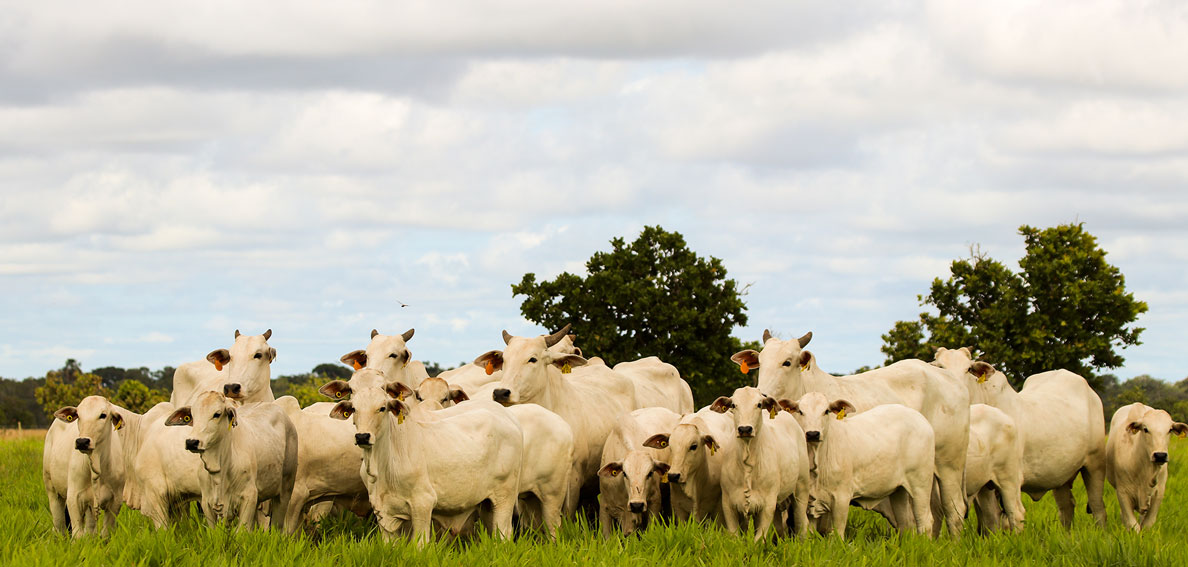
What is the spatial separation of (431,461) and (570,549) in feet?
5.88

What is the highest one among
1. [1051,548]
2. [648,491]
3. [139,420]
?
[139,420]

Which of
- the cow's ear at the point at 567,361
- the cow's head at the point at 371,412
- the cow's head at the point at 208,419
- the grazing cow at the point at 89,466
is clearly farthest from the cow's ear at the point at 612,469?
the grazing cow at the point at 89,466

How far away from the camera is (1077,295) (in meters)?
41.8

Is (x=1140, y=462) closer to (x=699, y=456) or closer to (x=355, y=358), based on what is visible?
(x=699, y=456)

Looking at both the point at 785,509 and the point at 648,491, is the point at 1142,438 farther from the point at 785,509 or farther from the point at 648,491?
the point at 648,491

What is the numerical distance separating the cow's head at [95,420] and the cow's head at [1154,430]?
14325mm

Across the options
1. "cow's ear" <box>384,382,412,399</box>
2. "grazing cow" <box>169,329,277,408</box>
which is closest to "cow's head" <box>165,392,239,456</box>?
"grazing cow" <box>169,329,277,408</box>

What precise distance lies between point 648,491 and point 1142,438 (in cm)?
853

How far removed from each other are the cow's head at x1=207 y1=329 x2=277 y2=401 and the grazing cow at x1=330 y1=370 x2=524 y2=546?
246cm

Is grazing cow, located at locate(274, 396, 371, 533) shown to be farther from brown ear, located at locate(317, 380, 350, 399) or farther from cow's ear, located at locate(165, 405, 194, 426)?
cow's ear, located at locate(165, 405, 194, 426)

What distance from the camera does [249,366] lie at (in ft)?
49.4

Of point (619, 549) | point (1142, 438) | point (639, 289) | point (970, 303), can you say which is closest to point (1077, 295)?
point (970, 303)

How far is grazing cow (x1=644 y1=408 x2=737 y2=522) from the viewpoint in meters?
14.4

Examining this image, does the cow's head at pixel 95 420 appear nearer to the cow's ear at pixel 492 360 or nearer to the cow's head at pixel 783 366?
the cow's ear at pixel 492 360
